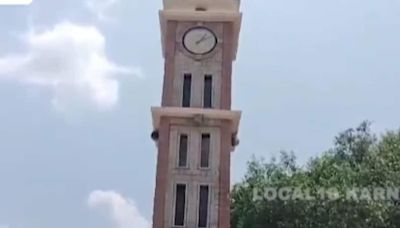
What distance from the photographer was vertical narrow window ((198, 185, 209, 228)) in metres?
19.4

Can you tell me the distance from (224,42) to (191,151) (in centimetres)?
316

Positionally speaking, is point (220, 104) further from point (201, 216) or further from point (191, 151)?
point (201, 216)

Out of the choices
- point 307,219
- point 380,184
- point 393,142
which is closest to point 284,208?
point 307,219

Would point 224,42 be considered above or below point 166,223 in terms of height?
above

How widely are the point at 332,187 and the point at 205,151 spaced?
470 centimetres

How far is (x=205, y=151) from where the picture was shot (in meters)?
20.2

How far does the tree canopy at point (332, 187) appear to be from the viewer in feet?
73.7

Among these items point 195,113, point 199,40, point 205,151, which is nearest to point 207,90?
point 195,113

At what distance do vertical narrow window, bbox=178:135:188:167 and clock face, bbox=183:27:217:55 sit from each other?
236cm

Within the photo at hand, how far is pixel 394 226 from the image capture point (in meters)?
22.9

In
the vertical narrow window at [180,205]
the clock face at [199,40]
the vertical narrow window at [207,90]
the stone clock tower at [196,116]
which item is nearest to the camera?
the vertical narrow window at [180,205]

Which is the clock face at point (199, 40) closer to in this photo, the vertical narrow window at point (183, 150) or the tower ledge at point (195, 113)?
the tower ledge at point (195, 113)

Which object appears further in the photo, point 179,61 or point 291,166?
point 291,166

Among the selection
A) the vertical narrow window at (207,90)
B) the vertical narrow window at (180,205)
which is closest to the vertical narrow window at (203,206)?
the vertical narrow window at (180,205)
